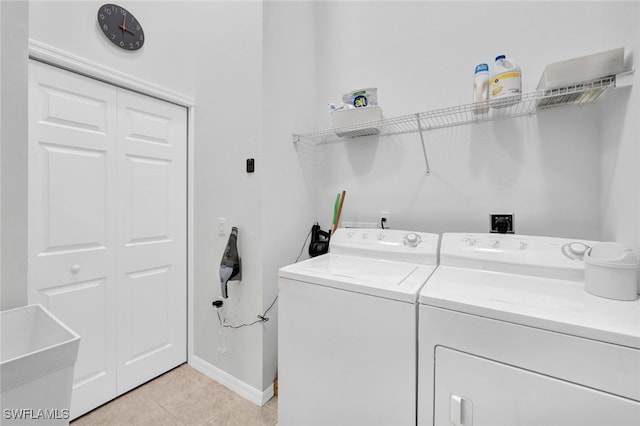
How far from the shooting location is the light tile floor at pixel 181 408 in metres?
1.54

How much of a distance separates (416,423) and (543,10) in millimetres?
2030

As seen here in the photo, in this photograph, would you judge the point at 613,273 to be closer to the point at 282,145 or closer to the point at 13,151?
the point at 282,145

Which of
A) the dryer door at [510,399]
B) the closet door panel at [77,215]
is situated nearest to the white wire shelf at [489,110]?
the dryer door at [510,399]

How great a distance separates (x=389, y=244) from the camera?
1508 mm

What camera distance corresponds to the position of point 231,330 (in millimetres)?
1846

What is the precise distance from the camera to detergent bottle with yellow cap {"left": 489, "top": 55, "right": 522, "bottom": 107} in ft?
3.97

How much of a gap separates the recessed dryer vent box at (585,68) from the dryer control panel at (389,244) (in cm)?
84

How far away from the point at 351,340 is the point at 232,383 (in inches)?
49.2

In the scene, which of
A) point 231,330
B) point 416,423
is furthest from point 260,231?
point 416,423

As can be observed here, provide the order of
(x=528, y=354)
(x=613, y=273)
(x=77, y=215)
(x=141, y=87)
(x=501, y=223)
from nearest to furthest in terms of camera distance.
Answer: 1. (x=528, y=354)
2. (x=613, y=273)
3. (x=501, y=223)
4. (x=77, y=215)
5. (x=141, y=87)

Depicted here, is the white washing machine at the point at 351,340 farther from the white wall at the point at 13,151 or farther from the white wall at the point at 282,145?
the white wall at the point at 13,151

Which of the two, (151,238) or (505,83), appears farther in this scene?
(151,238)

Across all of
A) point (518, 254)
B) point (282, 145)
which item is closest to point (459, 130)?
point (518, 254)

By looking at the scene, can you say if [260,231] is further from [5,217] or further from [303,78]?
[303,78]
